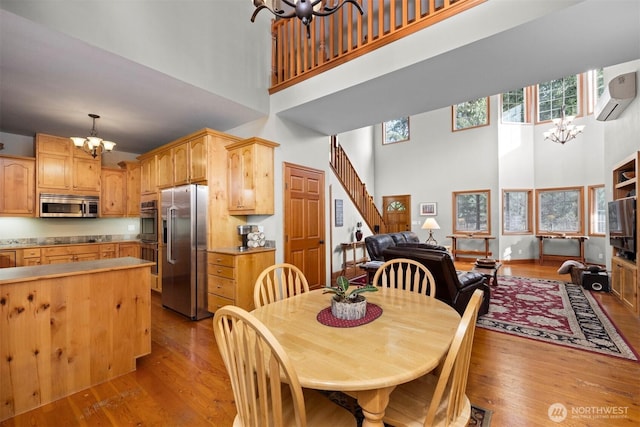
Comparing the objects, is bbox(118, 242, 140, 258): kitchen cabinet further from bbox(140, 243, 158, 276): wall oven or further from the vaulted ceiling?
the vaulted ceiling

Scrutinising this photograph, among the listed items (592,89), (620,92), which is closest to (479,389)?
(620,92)

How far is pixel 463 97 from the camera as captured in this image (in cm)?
341

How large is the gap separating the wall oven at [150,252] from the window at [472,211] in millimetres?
7750

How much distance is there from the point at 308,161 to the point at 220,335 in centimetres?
367

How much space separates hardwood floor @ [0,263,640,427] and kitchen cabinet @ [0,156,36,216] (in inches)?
139

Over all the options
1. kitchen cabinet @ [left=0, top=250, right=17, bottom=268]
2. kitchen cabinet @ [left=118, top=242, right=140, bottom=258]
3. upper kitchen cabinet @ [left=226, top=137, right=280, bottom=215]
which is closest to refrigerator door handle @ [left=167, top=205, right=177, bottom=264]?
upper kitchen cabinet @ [left=226, top=137, right=280, bottom=215]

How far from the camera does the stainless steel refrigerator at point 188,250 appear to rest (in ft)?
11.7

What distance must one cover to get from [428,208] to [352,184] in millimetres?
3072

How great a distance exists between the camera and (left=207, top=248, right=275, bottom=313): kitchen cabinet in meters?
3.34

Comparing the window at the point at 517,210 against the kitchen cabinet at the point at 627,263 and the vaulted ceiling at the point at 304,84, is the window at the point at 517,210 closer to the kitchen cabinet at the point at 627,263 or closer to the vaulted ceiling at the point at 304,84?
the kitchen cabinet at the point at 627,263

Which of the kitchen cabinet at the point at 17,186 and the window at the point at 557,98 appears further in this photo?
the window at the point at 557,98

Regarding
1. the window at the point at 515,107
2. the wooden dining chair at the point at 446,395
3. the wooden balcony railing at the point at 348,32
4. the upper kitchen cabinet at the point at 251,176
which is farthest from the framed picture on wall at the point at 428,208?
the wooden dining chair at the point at 446,395

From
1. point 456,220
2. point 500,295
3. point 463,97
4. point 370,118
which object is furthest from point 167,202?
point 456,220

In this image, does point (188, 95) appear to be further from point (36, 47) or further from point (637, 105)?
point (637, 105)
